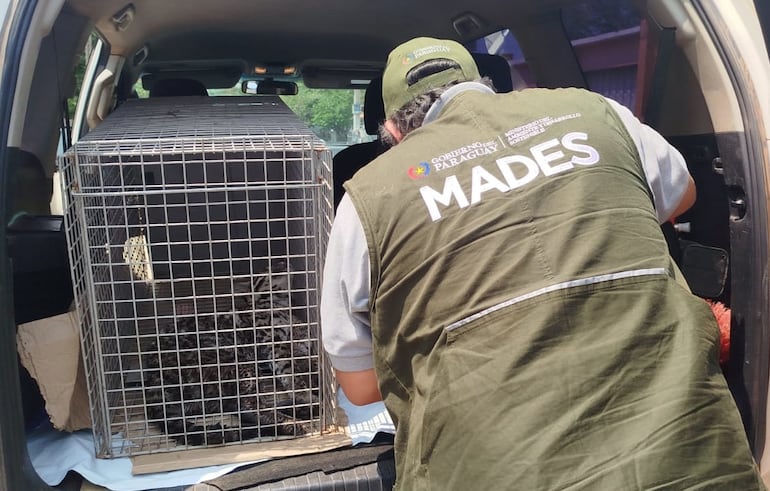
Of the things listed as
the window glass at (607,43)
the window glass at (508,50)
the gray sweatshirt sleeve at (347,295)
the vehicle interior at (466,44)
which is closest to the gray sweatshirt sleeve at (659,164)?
the vehicle interior at (466,44)

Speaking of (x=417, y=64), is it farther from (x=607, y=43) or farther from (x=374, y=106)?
(x=607, y=43)

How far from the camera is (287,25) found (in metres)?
3.07

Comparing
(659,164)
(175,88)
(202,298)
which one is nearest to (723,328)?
(659,164)

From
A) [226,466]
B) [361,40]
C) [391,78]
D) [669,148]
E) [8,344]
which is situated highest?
[361,40]

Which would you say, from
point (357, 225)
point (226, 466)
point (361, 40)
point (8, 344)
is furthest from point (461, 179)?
point (361, 40)

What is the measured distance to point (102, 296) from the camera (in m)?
1.52

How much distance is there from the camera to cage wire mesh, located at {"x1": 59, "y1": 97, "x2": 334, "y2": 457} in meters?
1.38

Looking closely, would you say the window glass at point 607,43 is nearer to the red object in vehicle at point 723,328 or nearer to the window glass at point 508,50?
the window glass at point 508,50

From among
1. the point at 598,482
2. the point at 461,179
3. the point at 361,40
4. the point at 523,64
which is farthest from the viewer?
the point at 361,40

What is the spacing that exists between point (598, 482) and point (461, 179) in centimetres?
59

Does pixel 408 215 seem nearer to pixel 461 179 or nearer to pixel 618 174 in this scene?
pixel 461 179

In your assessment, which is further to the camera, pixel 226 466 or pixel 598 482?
pixel 226 466

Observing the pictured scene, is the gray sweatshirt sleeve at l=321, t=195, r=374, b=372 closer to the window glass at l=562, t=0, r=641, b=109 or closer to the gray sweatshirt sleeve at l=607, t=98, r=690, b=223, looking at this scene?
the gray sweatshirt sleeve at l=607, t=98, r=690, b=223

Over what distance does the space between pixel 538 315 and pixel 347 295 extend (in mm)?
420
